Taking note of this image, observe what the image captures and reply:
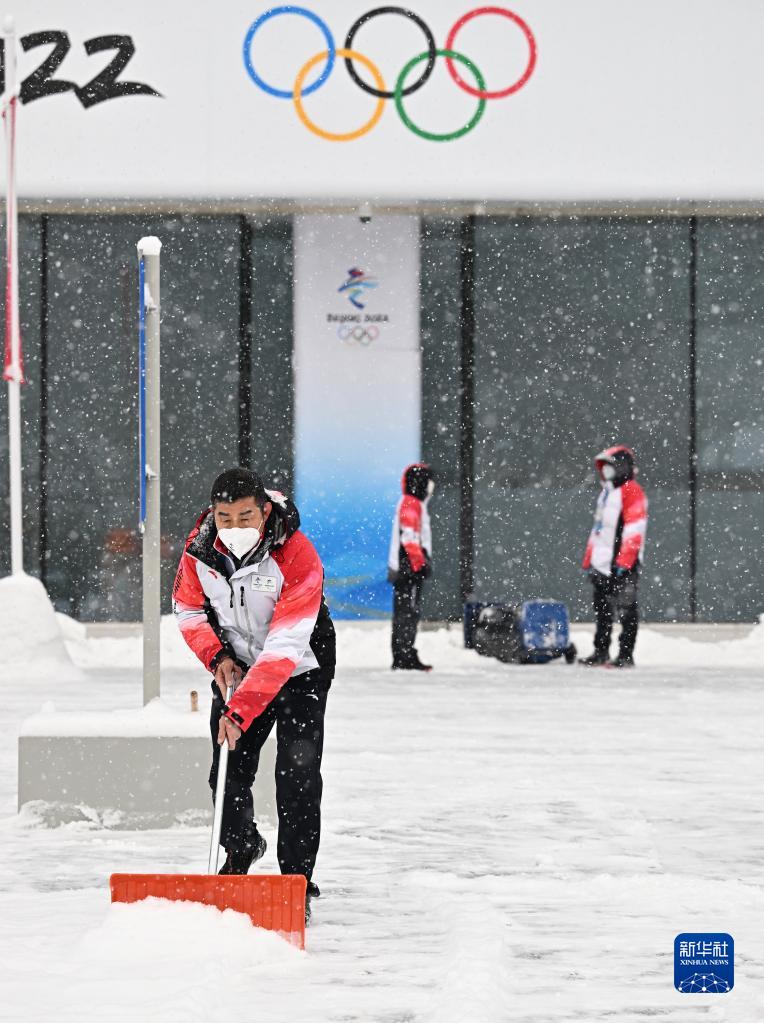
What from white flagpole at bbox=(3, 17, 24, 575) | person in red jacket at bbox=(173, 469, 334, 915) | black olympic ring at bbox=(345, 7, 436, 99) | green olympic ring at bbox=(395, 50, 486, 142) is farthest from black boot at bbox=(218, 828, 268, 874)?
black olympic ring at bbox=(345, 7, 436, 99)

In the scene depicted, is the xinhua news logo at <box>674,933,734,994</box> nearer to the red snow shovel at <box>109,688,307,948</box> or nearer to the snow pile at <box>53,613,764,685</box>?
the red snow shovel at <box>109,688,307,948</box>

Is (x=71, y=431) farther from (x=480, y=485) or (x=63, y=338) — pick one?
(x=480, y=485)

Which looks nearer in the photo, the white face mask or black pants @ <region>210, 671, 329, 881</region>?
the white face mask

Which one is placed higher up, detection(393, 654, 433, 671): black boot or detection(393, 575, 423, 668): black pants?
detection(393, 575, 423, 668): black pants

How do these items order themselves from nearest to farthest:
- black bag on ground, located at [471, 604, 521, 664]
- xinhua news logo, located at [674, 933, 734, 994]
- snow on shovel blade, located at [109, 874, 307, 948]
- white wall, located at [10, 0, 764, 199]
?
1. xinhua news logo, located at [674, 933, 734, 994]
2. snow on shovel blade, located at [109, 874, 307, 948]
3. black bag on ground, located at [471, 604, 521, 664]
4. white wall, located at [10, 0, 764, 199]

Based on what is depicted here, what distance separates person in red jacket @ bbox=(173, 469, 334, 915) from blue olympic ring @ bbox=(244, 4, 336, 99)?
11.5 m

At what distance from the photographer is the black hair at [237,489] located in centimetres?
521

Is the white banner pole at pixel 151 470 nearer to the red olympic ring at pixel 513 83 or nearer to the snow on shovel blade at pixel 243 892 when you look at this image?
the snow on shovel blade at pixel 243 892

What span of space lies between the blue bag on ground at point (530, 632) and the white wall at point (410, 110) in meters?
4.27

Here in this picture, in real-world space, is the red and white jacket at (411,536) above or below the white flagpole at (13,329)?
below

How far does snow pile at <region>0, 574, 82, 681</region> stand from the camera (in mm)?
13766

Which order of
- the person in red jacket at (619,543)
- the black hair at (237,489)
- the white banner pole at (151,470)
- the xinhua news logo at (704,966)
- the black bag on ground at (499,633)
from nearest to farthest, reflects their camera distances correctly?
the xinhua news logo at (704,966)
the black hair at (237,489)
the white banner pole at (151,470)
the person in red jacket at (619,543)
the black bag on ground at (499,633)

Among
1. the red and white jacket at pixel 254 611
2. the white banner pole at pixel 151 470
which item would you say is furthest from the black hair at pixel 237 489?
the white banner pole at pixel 151 470

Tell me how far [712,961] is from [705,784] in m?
3.66
